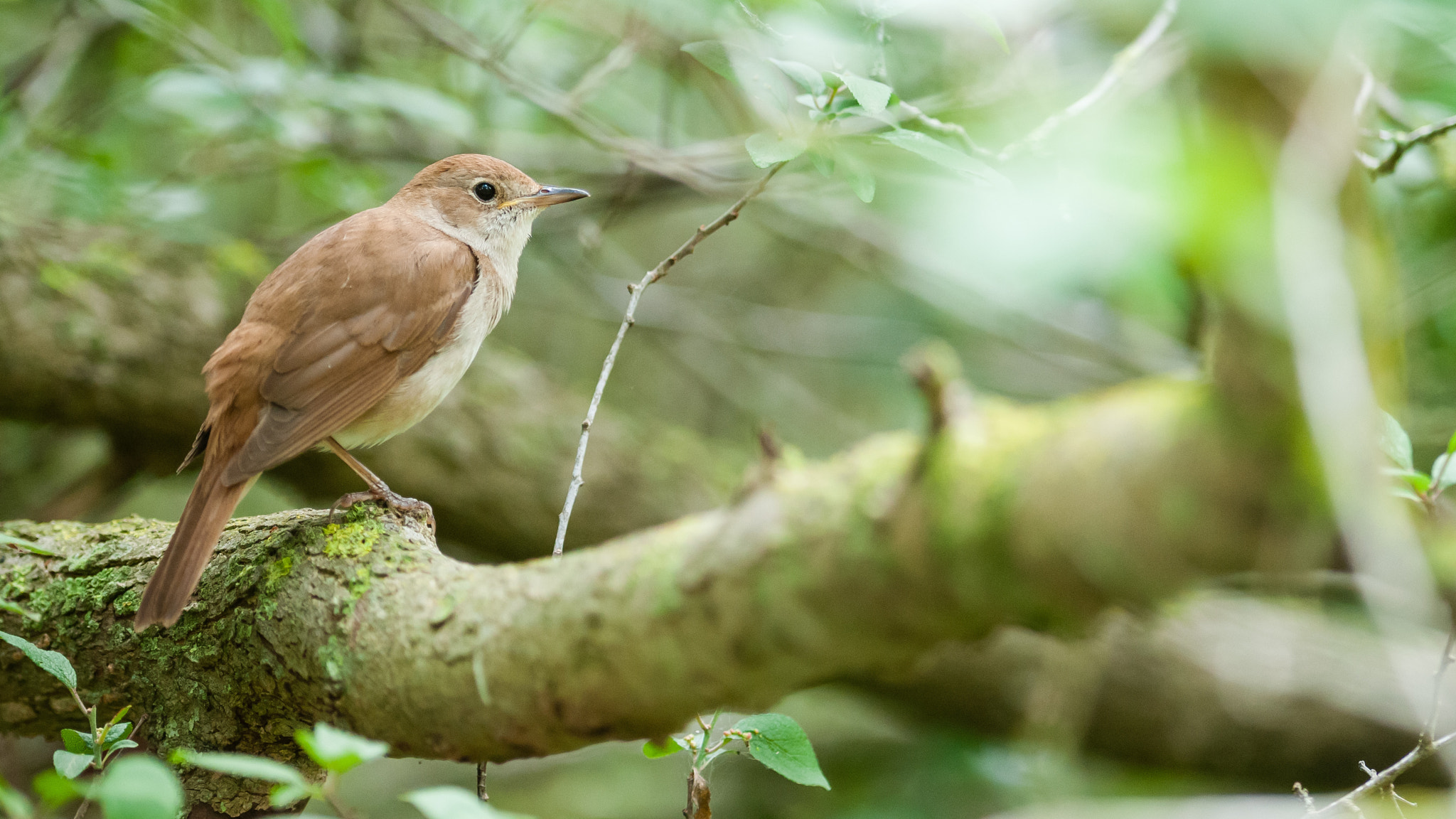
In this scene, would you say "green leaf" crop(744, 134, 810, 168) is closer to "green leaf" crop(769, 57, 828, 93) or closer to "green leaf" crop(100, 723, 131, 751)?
"green leaf" crop(769, 57, 828, 93)

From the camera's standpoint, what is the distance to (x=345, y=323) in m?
3.26

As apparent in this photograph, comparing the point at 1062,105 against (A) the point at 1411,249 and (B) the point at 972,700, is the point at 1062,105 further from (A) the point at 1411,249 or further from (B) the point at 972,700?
(B) the point at 972,700

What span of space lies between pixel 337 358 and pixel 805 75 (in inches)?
74.1

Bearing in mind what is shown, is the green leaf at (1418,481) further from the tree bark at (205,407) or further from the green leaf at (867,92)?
the tree bark at (205,407)

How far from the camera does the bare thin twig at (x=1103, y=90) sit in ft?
7.52

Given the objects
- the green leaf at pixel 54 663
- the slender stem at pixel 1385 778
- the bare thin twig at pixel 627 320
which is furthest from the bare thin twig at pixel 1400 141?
the green leaf at pixel 54 663

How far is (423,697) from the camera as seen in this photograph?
6.45 ft

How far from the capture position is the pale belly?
343 centimetres

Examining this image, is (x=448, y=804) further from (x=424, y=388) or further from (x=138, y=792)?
(x=424, y=388)

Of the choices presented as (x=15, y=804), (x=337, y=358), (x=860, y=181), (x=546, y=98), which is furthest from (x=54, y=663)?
(x=546, y=98)

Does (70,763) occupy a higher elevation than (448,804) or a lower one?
lower

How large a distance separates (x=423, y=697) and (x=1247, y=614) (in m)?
5.74

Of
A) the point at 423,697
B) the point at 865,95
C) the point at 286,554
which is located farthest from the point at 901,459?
the point at 286,554

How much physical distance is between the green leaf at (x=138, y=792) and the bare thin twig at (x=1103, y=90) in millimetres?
1958
